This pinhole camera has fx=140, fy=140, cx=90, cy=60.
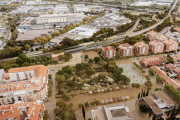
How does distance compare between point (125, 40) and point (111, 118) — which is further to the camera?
point (125, 40)

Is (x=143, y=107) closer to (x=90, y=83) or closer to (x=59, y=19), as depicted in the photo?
(x=90, y=83)

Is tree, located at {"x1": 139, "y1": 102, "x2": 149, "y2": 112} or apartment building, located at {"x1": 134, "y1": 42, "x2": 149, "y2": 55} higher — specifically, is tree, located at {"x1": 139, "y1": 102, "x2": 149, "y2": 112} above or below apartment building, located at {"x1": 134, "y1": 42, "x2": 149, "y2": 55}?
below

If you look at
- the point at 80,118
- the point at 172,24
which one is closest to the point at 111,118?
the point at 80,118

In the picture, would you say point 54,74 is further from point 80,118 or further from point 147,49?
point 147,49

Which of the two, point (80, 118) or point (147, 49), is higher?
point (147, 49)

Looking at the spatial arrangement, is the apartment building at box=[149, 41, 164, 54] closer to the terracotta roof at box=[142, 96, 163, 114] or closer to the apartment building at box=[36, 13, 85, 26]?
the terracotta roof at box=[142, 96, 163, 114]

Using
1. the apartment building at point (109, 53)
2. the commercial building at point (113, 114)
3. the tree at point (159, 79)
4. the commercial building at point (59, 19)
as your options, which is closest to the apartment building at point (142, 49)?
the apartment building at point (109, 53)

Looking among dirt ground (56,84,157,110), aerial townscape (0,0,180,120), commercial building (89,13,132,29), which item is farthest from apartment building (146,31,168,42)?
dirt ground (56,84,157,110)
